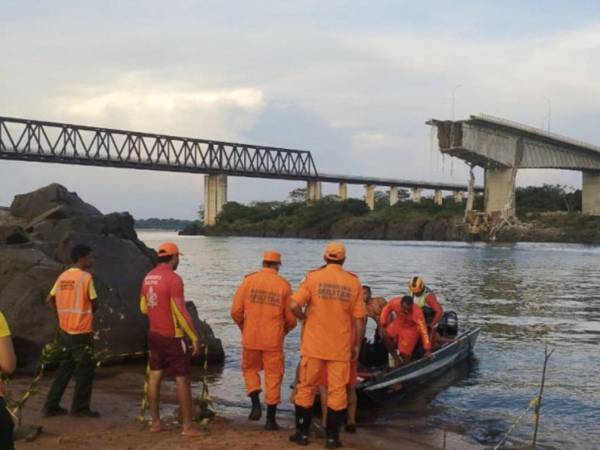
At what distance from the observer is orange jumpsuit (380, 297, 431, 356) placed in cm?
1170

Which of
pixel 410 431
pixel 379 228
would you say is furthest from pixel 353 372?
pixel 379 228

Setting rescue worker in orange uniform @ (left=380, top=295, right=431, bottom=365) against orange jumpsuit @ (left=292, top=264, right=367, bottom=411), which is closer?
orange jumpsuit @ (left=292, top=264, right=367, bottom=411)

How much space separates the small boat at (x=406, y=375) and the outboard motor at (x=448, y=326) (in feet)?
4.14

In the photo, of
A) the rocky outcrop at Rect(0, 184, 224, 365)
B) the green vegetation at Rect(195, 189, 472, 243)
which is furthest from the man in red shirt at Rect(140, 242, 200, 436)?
the green vegetation at Rect(195, 189, 472, 243)

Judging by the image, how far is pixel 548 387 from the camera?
13.9 meters

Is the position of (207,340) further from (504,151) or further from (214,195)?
(214,195)

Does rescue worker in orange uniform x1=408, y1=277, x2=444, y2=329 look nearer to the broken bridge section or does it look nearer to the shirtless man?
the shirtless man

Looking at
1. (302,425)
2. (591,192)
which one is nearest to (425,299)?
(302,425)

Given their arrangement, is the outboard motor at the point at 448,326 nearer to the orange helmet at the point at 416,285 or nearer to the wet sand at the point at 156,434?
the orange helmet at the point at 416,285

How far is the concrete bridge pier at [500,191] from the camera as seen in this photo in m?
88.1

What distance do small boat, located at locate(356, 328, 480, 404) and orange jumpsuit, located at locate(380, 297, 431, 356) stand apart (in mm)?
289

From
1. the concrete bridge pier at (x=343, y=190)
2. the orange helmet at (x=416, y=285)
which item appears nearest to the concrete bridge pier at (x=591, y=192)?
the concrete bridge pier at (x=343, y=190)

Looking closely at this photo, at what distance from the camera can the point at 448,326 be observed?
16.2 m

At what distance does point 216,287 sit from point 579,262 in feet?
105
